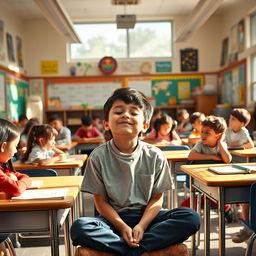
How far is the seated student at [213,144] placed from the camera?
2.62 m

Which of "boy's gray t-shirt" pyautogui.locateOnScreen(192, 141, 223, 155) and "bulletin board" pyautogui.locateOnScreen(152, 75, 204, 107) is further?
"bulletin board" pyautogui.locateOnScreen(152, 75, 204, 107)

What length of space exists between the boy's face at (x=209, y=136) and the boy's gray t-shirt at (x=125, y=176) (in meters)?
1.13

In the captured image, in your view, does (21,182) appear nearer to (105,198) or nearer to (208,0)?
(105,198)

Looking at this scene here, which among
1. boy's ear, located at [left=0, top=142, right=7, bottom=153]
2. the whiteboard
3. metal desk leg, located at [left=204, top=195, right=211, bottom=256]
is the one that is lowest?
metal desk leg, located at [left=204, top=195, right=211, bottom=256]

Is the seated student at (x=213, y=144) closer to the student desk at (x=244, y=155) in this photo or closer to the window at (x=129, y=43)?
the student desk at (x=244, y=155)

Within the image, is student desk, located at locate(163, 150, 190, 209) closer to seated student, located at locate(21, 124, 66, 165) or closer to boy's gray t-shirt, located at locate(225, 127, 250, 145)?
boy's gray t-shirt, located at locate(225, 127, 250, 145)

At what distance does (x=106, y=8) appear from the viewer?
769cm

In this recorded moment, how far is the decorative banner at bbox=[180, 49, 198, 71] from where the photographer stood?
8406 mm

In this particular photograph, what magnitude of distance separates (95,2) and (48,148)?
16.6ft

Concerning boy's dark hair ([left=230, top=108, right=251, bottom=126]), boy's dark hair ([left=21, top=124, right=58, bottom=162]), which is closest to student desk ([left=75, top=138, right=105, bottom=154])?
boy's dark hair ([left=230, top=108, right=251, bottom=126])

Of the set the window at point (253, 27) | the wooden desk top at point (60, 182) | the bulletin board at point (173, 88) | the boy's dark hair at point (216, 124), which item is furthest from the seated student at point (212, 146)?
the bulletin board at point (173, 88)

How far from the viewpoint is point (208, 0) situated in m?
4.16

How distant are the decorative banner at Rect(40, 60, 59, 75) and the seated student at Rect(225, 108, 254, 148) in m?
5.54

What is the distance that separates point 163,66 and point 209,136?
19.6 feet
